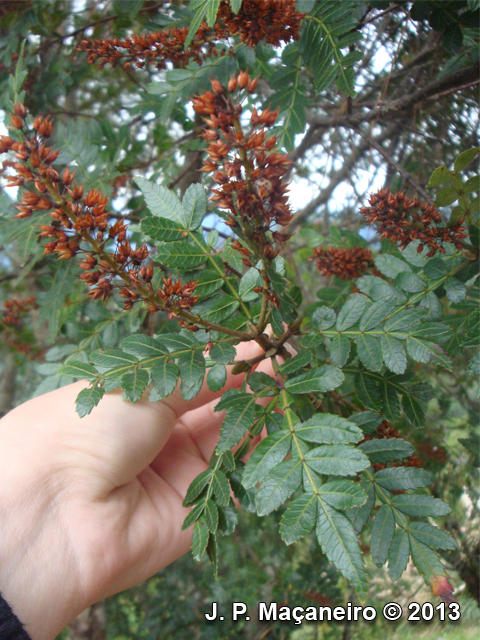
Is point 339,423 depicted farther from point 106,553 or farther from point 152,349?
point 106,553

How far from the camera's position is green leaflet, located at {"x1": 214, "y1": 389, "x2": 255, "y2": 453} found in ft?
3.01

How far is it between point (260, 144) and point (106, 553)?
1.11 meters

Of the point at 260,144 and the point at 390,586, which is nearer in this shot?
the point at 260,144

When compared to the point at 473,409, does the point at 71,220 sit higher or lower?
higher

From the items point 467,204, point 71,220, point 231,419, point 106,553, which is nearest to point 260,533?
point 106,553

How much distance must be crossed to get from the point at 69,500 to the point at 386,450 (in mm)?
808

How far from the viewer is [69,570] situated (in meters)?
1.17

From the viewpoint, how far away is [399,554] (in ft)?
2.96

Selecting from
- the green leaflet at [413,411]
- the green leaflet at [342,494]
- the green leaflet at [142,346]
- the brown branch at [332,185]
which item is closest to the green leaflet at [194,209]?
the green leaflet at [142,346]

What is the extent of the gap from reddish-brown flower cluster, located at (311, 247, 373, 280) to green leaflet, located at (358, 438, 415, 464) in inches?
29.6

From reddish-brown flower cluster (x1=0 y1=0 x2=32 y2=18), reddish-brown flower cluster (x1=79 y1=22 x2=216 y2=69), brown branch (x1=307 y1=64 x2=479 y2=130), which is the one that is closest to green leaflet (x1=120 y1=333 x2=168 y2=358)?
reddish-brown flower cluster (x1=79 y1=22 x2=216 y2=69)

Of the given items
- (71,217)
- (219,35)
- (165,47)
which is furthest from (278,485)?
(165,47)

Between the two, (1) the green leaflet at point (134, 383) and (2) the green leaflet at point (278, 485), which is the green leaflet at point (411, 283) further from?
(1) the green leaflet at point (134, 383)

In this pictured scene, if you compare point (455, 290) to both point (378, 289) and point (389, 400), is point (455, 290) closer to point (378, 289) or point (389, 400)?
point (378, 289)
